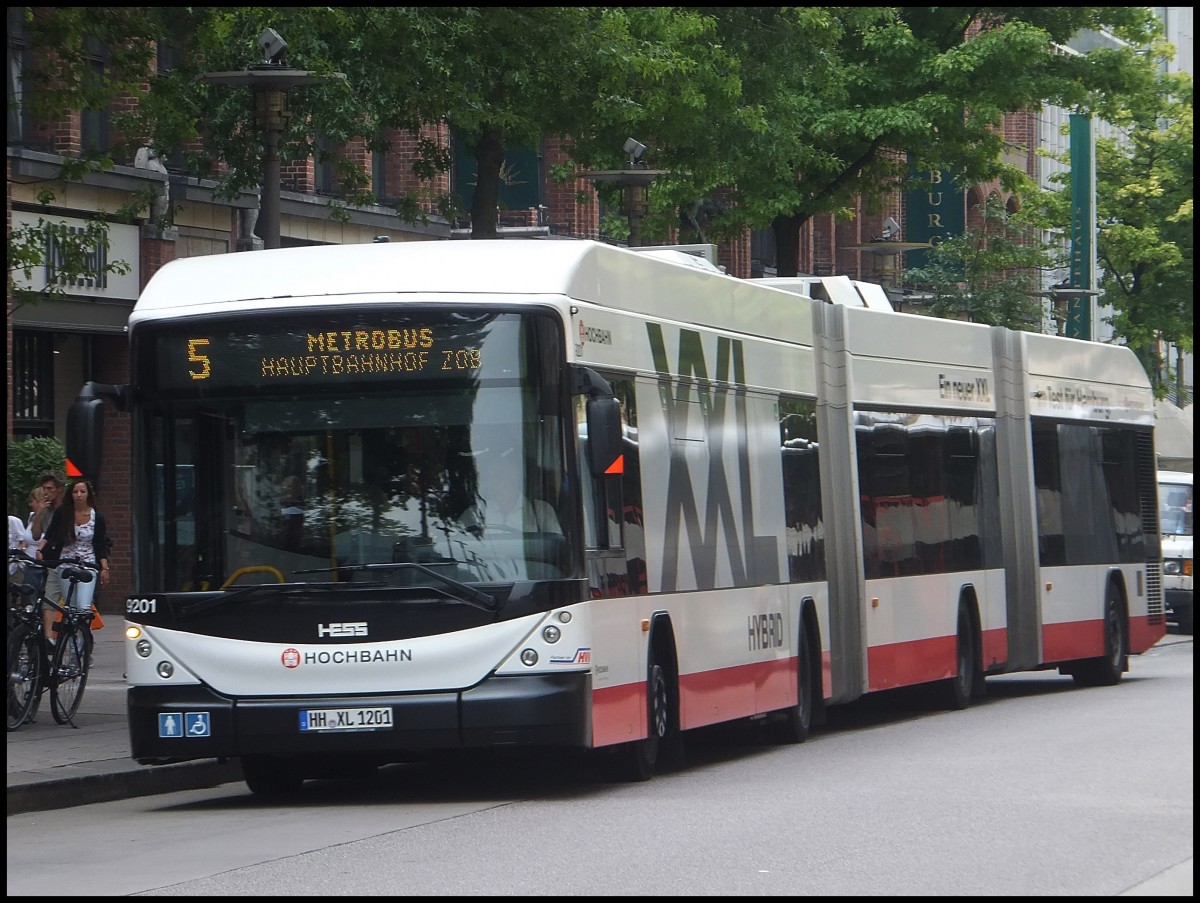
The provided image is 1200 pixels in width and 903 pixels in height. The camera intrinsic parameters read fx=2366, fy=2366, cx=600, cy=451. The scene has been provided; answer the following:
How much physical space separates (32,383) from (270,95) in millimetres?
10391

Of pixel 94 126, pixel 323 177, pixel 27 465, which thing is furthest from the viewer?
pixel 323 177

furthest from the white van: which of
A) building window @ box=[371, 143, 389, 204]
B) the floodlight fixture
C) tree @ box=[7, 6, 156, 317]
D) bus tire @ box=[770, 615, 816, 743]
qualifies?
tree @ box=[7, 6, 156, 317]

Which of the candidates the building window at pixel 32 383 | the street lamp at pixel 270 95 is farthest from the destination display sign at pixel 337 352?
the building window at pixel 32 383

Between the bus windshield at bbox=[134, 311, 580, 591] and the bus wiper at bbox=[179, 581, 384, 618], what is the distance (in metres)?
0.05

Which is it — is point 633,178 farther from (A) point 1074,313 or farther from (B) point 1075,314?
(B) point 1075,314

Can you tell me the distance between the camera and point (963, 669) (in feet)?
62.4

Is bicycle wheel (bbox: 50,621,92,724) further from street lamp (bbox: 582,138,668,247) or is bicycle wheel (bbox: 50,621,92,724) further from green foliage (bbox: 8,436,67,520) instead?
street lamp (bbox: 582,138,668,247)

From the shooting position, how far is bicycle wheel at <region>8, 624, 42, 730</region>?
15461 millimetres

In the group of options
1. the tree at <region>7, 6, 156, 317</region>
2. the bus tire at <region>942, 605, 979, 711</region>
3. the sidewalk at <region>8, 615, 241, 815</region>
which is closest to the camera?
the sidewalk at <region>8, 615, 241, 815</region>

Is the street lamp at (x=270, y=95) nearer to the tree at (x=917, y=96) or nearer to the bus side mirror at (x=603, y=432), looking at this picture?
the bus side mirror at (x=603, y=432)

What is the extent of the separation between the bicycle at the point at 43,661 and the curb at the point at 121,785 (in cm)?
181

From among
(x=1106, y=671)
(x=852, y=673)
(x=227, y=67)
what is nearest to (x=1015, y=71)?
(x=1106, y=671)

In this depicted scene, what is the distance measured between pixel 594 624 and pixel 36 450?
46.2 feet

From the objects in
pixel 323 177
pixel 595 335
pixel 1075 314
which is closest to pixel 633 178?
pixel 323 177
